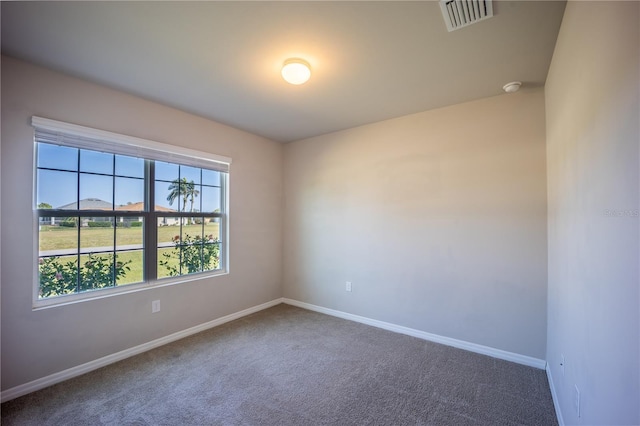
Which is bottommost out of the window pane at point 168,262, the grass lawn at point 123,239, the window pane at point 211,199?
the window pane at point 168,262

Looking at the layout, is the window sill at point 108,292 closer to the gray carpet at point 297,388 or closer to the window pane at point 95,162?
the gray carpet at point 297,388

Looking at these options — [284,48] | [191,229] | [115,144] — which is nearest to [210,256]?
[191,229]

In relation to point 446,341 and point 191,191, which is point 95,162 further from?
point 446,341

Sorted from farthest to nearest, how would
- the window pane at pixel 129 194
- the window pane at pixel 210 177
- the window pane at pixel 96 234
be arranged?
1. the window pane at pixel 210 177
2. the window pane at pixel 129 194
3. the window pane at pixel 96 234

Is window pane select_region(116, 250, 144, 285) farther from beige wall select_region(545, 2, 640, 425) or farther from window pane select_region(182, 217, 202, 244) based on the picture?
beige wall select_region(545, 2, 640, 425)

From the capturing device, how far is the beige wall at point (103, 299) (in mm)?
2072

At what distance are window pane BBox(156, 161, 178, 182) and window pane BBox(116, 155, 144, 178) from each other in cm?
15

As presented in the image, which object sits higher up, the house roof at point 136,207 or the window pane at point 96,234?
the house roof at point 136,207

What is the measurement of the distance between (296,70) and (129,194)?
2.07m

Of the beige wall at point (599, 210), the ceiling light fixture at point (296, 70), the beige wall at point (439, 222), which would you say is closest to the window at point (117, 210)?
the beige wall at point (439, 222)

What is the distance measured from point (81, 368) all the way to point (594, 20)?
13.2 ft

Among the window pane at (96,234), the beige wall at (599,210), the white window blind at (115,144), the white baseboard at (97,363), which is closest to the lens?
the beige wall at (599,210)

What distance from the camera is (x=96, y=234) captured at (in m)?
2.56

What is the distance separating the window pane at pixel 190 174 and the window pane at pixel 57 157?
3.16ft
